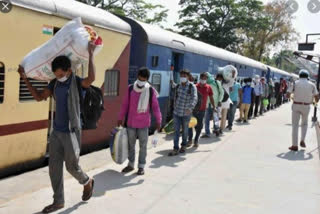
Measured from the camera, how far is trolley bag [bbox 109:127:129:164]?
5.95m

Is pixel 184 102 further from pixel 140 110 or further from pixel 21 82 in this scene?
pixel 21 82

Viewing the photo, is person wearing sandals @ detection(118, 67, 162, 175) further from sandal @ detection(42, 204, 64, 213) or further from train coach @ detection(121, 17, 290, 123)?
train coach @ detection(121, 17, 290, 123)

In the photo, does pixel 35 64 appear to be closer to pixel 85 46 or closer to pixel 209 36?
pixel 85 46

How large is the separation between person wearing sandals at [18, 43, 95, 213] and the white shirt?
19.7ft

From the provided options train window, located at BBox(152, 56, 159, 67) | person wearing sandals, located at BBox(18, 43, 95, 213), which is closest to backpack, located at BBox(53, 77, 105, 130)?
person wearing sandals, located at BBox(18, 43, 95, 213)

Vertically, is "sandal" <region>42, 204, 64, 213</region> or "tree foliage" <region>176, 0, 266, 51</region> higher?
"tree foliage" <region>176, 0, 266, 51</region>

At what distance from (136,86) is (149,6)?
93.4ft

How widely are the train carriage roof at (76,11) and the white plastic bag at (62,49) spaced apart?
108 cm

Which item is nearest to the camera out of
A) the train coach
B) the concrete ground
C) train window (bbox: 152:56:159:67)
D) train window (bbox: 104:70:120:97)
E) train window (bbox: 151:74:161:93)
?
the concrete ground

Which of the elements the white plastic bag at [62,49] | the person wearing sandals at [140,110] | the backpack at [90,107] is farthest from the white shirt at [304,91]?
the white plastic bag at [62,49]

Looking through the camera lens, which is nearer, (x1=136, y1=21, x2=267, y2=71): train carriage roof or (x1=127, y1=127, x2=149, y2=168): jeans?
(x1=127, y1=127, x2=149, y2=168): jeans

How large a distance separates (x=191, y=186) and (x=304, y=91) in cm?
450

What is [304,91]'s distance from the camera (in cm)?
873

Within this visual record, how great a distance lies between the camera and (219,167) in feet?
22.1
